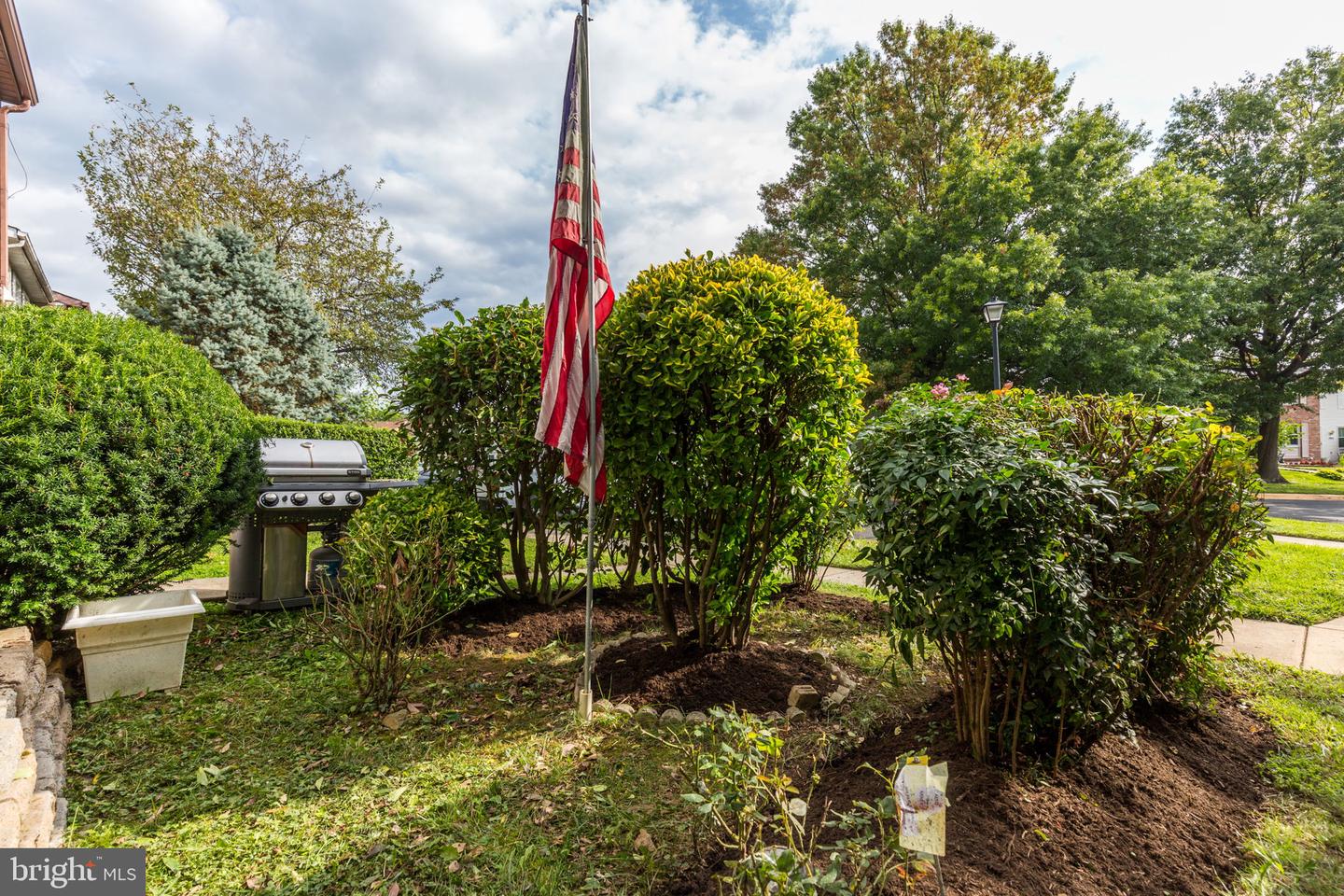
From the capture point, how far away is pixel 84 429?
2994 mm

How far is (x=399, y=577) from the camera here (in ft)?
10.4

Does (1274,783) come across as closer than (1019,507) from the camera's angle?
No

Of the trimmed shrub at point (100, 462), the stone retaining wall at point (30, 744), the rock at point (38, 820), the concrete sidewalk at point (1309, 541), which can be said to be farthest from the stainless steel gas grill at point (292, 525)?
the concrete sidewalk at point (1309, 541)

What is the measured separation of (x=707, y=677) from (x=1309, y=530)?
1032 cm

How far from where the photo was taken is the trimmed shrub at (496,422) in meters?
4.10

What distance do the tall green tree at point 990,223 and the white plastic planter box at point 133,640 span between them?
12812mm

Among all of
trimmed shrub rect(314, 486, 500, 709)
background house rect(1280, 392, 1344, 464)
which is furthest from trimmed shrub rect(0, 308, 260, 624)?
background house rect(1280, 392, 1344, 464)

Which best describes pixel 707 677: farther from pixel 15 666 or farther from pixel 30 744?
pixel 15 666

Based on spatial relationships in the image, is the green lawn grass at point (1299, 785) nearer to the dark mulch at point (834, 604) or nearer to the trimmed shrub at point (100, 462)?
the dark mulch at point (834, 604)

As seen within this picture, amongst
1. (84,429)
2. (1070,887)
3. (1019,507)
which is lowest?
(1070,887)

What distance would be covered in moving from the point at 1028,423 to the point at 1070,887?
1.48 m

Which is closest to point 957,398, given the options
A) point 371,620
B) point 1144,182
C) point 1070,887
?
point 1070,887

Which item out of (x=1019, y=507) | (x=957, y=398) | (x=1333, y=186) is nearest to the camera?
(x=1019, y=507)

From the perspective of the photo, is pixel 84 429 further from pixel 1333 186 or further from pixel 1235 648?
pixel 1333 186
